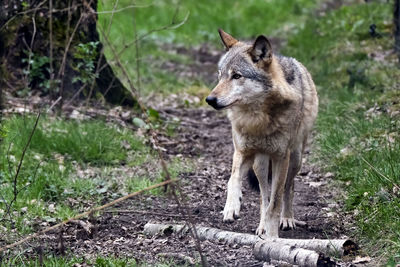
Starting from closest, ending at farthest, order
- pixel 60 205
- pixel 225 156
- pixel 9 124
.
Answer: pixel 60 205
pixel 9 124
pixel 225 156

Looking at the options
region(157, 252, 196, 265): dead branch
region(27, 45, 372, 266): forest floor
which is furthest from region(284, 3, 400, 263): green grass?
region(157, 252, 196, 265): dead branch

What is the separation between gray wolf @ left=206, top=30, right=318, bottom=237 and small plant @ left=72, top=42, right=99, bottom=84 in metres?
2.77

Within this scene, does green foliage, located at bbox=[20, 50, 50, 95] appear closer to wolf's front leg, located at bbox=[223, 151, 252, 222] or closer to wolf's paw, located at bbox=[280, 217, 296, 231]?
wolf's front leg, located at bbox=[223, 151, 252, 222]

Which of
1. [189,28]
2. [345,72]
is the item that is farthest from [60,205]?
[189,28]

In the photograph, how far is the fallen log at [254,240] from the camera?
4867 mm

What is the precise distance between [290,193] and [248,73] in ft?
4.91

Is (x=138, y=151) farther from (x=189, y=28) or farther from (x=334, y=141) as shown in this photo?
(x=189, y=28)

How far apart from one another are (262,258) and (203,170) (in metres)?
3.27

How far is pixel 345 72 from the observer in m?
11.3

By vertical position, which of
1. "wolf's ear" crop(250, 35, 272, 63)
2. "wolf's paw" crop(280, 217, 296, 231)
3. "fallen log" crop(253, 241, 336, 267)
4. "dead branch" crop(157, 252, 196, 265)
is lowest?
"wolf's paw" crop(280, 217, 296, 231)

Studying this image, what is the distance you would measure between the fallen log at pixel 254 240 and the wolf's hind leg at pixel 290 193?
1.18 meters

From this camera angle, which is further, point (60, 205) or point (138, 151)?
point (138, 151)

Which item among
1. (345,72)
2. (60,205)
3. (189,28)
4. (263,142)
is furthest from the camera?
(189,28)

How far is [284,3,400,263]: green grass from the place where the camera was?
5605mm
